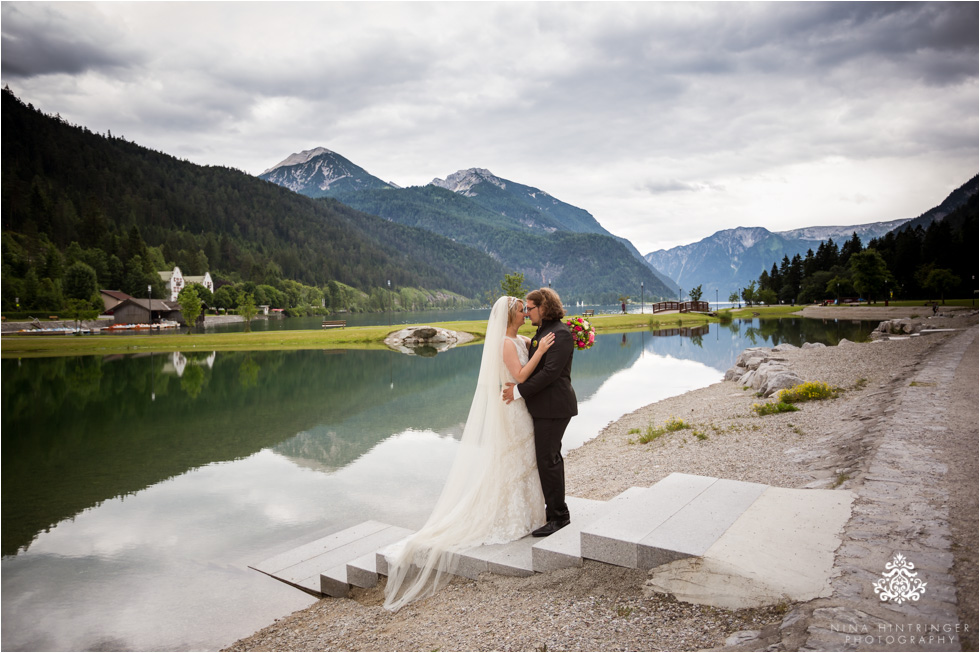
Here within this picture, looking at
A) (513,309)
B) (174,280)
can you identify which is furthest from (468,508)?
(174,280)

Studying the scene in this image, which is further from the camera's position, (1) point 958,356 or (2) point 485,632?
(1) point 958,356

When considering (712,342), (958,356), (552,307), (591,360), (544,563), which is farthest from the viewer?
(712,342)

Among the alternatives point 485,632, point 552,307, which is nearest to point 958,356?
point 552,307

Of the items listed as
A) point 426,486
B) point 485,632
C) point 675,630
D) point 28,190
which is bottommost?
point 426,486

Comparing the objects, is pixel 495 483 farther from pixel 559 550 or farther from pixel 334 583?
pixel 334 583

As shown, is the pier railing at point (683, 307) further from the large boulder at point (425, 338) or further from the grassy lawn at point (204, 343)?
the large boulder at point (425, 338)

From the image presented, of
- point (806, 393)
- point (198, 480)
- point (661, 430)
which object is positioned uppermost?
point (806, 393)

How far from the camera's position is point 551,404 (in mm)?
6832

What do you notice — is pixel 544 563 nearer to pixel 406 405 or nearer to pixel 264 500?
pixel 264 500

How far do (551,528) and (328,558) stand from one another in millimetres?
3684

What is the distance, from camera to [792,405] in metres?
16.0

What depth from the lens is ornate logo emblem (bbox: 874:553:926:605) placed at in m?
4.48

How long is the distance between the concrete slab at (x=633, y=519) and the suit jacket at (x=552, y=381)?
125 cm

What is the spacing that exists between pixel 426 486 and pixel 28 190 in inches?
8671
